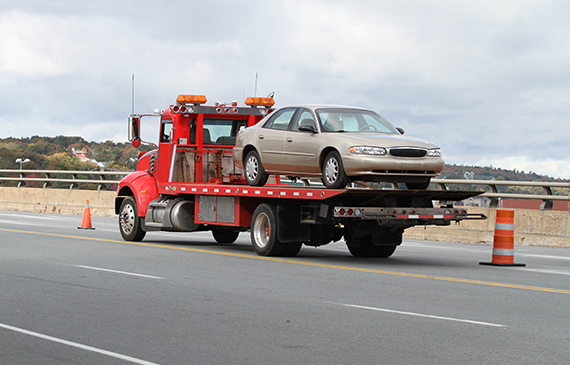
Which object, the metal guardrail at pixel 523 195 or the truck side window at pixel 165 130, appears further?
the metal guardrail at pixel 523 195

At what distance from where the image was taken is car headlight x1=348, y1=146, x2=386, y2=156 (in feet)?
39.6

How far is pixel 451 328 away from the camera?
7.41 meters

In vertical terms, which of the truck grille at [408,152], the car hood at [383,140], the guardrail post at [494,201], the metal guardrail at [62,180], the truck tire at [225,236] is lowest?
the truck tire at [225,236]

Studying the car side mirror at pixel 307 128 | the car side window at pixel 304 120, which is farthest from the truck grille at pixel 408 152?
the car side window at pixel 304 120

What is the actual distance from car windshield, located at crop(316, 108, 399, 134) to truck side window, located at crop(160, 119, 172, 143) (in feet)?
16.3

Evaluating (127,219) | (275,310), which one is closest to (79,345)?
(275,310)

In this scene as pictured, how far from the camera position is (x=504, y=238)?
13.0m

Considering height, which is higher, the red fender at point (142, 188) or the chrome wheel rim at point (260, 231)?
the red fender at point (142, 188)

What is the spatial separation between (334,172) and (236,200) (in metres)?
2.81

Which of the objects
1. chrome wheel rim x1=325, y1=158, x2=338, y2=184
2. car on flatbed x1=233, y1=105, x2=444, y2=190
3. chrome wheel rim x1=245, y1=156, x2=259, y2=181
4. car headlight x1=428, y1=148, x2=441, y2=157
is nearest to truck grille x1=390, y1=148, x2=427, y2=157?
car on flatbed x1=233, y1=105, x2=444, y2=190

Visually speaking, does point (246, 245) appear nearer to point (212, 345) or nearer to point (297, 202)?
point (297, 202)

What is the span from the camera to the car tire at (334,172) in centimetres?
1237

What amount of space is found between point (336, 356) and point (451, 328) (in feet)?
5.39

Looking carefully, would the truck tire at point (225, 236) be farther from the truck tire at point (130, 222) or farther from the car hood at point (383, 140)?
the car hood at point (383, 140)
